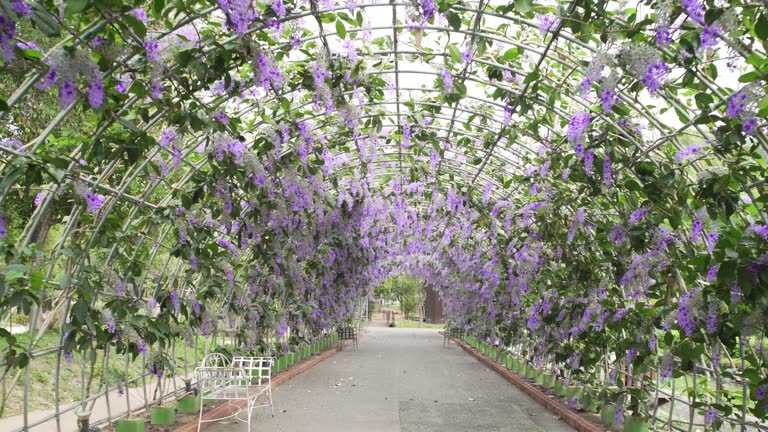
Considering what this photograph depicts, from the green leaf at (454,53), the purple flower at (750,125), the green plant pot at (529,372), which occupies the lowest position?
the green plant pot at (529,372)

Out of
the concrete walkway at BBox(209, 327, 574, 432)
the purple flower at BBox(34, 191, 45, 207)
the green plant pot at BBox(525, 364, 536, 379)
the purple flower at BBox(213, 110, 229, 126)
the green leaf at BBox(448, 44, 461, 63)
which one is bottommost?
the concrete walkway at BBox(209, 327, 574, 432)

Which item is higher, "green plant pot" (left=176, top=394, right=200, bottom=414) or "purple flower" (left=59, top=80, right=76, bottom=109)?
"purple flower" (left=59, top=80, right=76, bottom=109)

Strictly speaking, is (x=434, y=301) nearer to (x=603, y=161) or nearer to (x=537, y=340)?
(x=537, y=340)

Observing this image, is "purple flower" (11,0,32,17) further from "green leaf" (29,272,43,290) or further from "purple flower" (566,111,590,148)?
"purple flower" (566,111,590,148)

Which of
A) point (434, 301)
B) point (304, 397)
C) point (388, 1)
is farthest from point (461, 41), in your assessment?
point (434, 301)

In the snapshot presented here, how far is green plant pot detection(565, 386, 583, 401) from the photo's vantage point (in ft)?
23.0

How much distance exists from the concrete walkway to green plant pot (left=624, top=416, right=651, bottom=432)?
102 cm

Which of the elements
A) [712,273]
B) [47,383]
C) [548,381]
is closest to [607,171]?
[712,273]

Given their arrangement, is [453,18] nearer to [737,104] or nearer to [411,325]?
[737,104]

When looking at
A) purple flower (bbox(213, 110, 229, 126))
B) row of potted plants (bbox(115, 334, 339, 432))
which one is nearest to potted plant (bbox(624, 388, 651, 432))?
row of potted plants (bbox(115, 334, 339, 432))

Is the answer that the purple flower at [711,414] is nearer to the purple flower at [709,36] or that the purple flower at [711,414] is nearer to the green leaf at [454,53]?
the purple flower at [709,36]

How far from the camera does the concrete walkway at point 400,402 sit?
6270 millimetres

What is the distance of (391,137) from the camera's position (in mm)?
6664

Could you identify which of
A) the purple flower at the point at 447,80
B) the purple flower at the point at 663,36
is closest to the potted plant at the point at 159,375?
the purple flower at the point at 447,80
